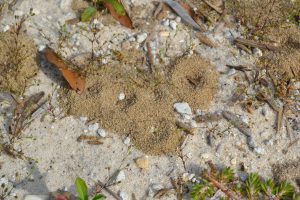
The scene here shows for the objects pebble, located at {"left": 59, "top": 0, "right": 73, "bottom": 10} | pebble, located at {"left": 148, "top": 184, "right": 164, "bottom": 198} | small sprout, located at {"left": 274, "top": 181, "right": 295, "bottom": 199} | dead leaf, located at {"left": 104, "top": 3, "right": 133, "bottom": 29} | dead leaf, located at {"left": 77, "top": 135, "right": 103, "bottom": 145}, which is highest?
pebble, located at {"left": 59, "top": 0, "right": 73, "bottom": 10}

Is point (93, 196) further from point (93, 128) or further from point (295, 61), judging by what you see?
point (295, 61)

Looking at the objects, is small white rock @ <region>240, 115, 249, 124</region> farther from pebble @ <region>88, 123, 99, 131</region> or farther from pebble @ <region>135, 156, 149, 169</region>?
pebble @ <region>88, 123, 99, 131</region>

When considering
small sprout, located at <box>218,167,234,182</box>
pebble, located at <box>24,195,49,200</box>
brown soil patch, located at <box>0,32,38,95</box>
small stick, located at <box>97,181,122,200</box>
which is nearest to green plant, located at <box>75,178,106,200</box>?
small stick, located at <box>97,181,122,200</box>

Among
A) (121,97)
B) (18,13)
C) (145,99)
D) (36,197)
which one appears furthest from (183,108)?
(18,13)

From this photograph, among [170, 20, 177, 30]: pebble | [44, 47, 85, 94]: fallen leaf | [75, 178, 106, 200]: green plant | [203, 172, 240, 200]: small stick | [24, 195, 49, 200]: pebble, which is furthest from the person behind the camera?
[170, 20, 177, 30]: pebble

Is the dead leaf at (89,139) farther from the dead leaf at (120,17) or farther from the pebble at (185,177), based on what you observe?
the dead leaf at (120,17)

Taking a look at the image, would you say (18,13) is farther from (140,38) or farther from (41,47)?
(140,38)
